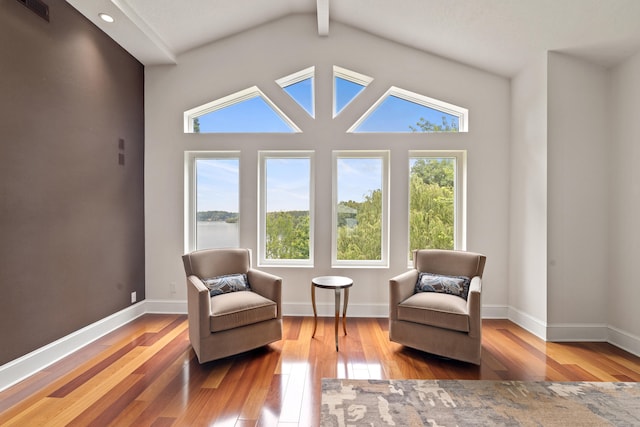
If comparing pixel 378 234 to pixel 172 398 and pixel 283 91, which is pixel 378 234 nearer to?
pixel 283 91

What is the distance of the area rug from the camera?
6.37 feet

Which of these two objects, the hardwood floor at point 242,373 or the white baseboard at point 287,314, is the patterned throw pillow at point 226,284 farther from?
the white baseboard at point 287,314

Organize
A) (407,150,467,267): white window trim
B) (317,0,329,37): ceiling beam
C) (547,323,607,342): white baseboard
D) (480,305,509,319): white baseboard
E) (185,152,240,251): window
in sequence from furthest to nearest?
(185,152,240,251): window, (407,150,467,267): white window trim, (480,305,509,319): white baseboard, (317,0,329,37): ceiling beam, (547,323,607,342): white baseboard

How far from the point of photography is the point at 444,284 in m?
3.15

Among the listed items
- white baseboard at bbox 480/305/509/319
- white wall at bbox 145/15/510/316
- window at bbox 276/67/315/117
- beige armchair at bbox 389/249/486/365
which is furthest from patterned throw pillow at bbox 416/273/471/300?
window at bbox 276/67/315/117

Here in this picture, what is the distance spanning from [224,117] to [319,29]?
5.29ft

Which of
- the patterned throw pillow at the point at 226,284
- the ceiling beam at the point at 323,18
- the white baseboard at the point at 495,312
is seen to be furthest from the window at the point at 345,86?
the white baseboard at the point at 495,312

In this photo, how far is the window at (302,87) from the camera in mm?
4074

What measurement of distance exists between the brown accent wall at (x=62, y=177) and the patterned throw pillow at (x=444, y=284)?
3.29 meters

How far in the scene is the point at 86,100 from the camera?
3.13 m

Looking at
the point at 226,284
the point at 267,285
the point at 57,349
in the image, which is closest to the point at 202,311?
the point at 226,284

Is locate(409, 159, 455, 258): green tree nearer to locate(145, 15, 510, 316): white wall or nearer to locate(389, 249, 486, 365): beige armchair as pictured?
locate(145, 15, 510, 316): white wall

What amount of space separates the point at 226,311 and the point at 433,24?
141 inches

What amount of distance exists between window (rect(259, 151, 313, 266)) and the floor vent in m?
2.31
